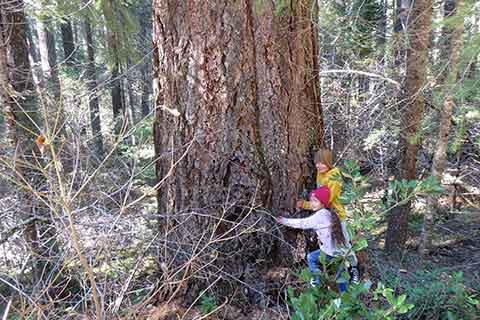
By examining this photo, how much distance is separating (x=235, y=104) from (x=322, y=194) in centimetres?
95

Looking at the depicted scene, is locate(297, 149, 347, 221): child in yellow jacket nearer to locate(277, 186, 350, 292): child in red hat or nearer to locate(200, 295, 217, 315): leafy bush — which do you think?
locate(277, 186, 350, 292): child in red hat

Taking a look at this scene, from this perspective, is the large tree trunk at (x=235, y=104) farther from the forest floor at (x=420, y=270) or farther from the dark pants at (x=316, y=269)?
the forest floor at (x=420, y=270)

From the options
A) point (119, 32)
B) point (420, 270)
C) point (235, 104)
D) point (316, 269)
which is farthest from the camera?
point (119, 32)

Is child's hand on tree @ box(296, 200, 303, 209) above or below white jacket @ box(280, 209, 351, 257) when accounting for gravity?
above

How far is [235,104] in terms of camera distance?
2787mm

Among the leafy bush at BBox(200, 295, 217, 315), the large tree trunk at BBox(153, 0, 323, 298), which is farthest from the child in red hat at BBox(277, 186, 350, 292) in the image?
the leafy bush at BBox(200, 295, 217, 315)

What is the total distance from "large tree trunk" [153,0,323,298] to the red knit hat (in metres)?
0.18

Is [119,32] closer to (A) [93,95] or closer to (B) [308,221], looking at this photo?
(A) [93,95]

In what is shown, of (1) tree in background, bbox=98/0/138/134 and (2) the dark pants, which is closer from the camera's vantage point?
(2) the dark pants

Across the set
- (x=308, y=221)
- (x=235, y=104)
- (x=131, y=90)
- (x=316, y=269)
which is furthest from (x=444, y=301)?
(x=131, y=90)

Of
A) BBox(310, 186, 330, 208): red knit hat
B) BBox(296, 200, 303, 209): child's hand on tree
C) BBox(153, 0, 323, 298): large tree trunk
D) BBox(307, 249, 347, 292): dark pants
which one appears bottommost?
BBox(307, 249, 347, 292): dark pants

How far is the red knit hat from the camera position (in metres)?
2.89

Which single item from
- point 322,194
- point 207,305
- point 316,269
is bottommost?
point 207,305

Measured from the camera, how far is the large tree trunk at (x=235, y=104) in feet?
8.91
